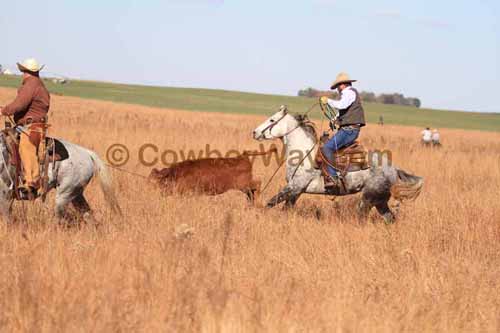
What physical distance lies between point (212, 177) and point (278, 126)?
1.57 m

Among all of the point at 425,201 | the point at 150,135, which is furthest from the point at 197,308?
the point at 150,135

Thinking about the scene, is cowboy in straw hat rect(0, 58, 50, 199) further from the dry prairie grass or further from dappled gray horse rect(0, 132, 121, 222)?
the dry prairie grass

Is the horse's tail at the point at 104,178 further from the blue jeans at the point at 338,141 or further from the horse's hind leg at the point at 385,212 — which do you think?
the horse's hind leg at the point at 385,212

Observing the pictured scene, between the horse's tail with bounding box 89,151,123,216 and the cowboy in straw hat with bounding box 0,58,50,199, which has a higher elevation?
the cowboy in straw hat with bounding box 0,58,50,199

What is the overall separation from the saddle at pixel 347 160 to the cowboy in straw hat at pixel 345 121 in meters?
0.06

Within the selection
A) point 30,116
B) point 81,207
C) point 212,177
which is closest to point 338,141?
point 212,177

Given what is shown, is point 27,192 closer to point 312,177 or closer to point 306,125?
point 312,177

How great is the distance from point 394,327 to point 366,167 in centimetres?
517

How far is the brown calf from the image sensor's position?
1132cm

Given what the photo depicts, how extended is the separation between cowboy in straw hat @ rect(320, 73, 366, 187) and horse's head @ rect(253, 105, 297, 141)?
790mm

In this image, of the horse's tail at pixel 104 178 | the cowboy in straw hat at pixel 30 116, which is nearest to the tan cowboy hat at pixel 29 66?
the cowboy in straw hat at pixel 30 116

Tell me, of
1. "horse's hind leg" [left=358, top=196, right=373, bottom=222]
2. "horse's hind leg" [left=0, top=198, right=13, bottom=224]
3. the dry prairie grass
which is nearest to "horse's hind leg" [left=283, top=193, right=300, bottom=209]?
the dry prairie grass

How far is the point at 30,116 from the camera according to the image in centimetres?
820

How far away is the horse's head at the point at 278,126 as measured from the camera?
420 inches
